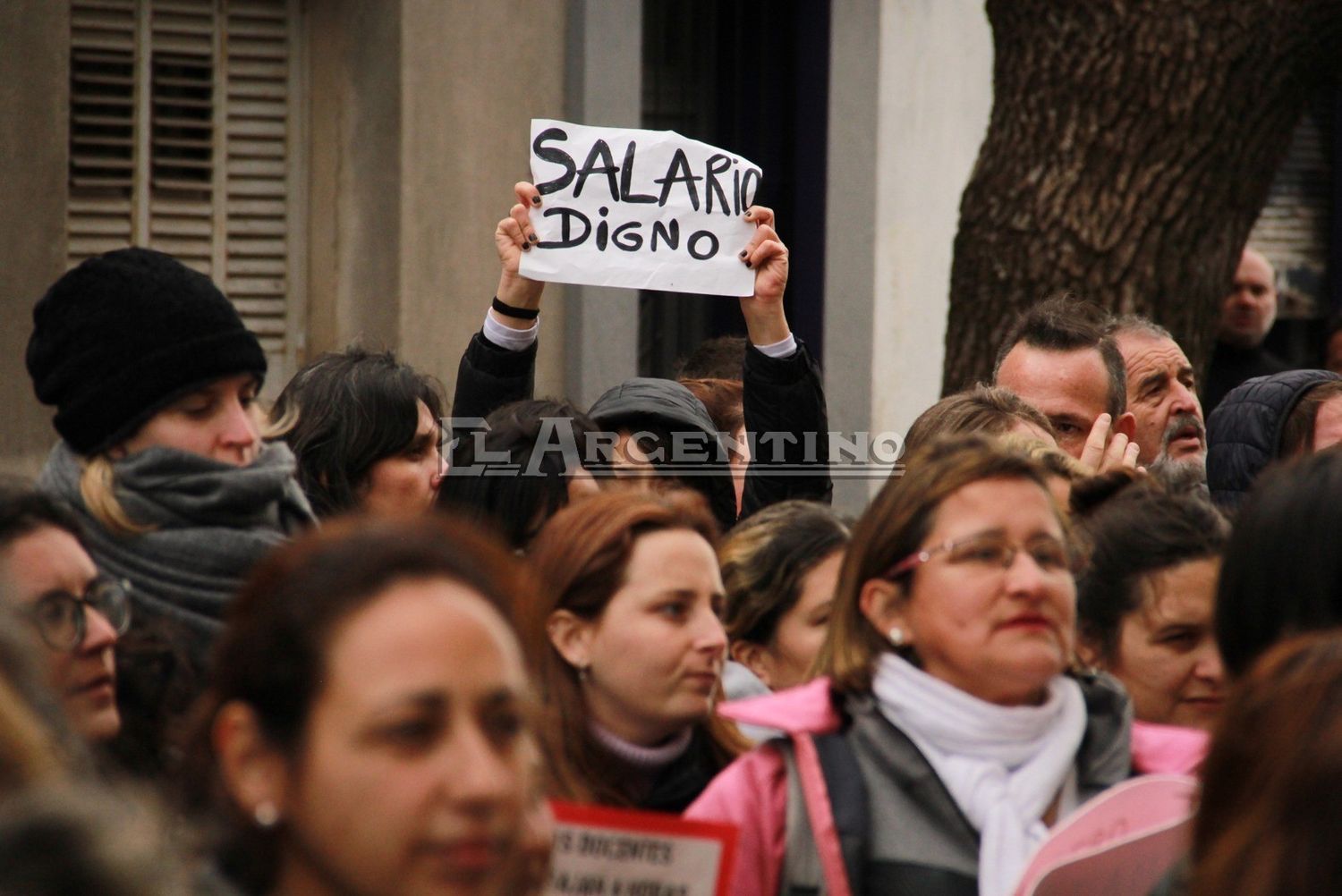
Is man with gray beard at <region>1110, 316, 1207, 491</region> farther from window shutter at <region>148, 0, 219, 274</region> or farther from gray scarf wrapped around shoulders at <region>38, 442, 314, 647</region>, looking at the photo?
window shutter at <region>148, 0, 219, 274</region>

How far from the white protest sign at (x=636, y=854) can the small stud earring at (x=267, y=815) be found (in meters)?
0.71

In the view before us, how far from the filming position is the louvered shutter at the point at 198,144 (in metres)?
8.33

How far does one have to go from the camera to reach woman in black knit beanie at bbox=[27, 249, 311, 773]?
11.2 ft

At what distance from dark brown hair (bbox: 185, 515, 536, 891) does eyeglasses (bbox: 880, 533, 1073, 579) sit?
1.02m

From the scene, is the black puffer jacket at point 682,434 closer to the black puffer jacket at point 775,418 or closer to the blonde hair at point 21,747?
the black puffer jacket at point 775,418

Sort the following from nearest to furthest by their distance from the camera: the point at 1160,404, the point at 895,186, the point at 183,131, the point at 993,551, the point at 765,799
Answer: the point at 765,799
the point at 993,551
the point at 1160,404
the point at 183,131
the point at 895,186

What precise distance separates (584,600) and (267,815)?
50.9 inches

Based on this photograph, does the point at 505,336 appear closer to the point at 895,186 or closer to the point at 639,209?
the point at 639,209

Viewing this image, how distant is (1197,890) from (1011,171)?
5.48 m

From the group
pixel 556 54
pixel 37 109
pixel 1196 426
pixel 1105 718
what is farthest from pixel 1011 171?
pixel 1105 718

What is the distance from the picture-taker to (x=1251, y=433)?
17.7ft

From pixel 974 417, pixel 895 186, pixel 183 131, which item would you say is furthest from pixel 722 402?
pixel 895 186

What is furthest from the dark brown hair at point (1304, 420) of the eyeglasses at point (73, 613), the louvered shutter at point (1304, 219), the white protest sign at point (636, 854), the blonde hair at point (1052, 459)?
the louvered shutter at point (1304, 219)

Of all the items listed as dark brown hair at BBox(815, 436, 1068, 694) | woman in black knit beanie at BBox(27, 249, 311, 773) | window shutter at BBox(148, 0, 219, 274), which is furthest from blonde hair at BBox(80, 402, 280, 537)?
window shutter at BBox(148, 0, 219, 274)
